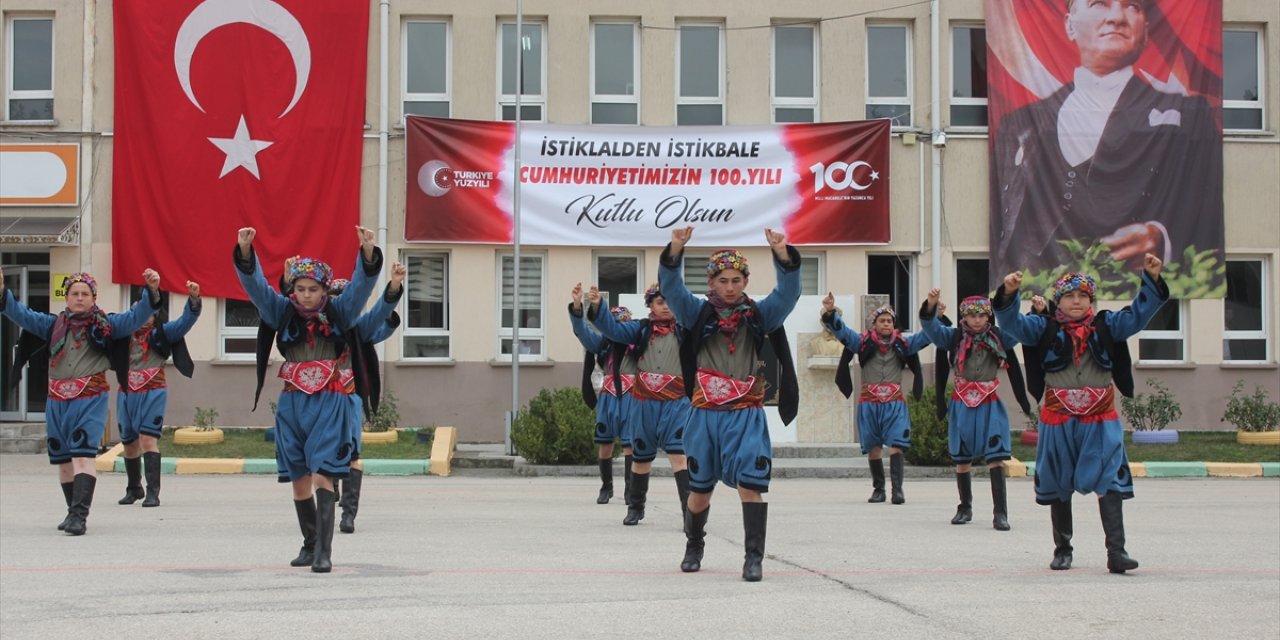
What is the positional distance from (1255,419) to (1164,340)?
262cm

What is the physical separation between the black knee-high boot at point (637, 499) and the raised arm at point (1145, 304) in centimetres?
473

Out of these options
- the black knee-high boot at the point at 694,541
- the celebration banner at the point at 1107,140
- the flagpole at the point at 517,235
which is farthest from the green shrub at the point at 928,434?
the black knee-high boot at the point at 694,541

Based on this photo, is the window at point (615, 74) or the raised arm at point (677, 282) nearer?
the raised arm at point (677, 282)

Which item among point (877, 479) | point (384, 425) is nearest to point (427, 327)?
point (384, 425)

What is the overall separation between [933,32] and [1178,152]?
4.95m

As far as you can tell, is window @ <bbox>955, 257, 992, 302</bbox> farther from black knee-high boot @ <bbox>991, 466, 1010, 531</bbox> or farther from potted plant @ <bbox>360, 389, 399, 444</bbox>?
black knee-high boot @ <bbox>991, 466, 1010, 531</bbox>

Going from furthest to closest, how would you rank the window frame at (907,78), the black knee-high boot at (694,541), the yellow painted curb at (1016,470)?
the window frame at (907,78) → the yellow painted curb at (1016,470) → the black knee-high boot at (694,541)

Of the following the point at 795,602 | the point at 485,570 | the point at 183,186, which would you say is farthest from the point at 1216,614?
the point at 183,186

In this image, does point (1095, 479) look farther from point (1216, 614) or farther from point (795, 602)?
point (795, 602)

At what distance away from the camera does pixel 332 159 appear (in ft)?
79.5

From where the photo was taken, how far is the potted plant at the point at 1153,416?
75.5 ft

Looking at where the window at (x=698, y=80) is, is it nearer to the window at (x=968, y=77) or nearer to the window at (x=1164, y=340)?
the window at (x=968, y=77)

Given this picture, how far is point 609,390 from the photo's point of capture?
14797mm

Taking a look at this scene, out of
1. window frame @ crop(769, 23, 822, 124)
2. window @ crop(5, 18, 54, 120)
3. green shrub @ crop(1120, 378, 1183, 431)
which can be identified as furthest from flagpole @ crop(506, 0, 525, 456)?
green shrub @ crop(1120, 378, 1183, 431)
